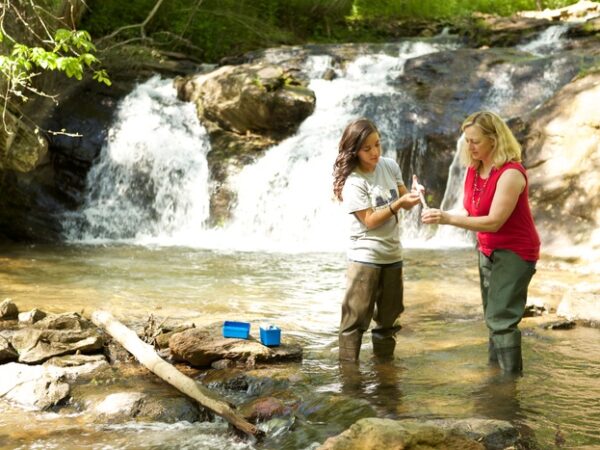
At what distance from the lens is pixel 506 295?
4.43 m

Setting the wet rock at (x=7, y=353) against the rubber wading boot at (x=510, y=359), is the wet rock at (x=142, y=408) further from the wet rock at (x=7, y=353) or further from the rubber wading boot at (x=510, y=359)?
the rubber wading boot at (x=510, y=359)

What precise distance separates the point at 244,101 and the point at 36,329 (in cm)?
905

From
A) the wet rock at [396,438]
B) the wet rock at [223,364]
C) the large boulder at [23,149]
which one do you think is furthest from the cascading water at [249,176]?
the wet rock at [396,438]

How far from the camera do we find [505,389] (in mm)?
4641

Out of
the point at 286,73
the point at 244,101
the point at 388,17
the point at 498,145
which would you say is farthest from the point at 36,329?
the point at 388,17

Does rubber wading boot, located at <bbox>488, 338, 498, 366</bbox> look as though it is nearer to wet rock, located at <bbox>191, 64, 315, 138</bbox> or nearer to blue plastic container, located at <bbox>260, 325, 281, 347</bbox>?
blue plastic container, located at <bbox>260, 325, 281, 347</bbox>

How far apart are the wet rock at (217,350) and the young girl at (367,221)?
2.28 ft

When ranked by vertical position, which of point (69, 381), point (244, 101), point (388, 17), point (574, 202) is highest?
point (388, 17)

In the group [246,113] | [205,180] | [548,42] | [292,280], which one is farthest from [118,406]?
[548,42]

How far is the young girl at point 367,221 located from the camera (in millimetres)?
4680

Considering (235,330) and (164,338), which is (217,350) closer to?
(235,330)

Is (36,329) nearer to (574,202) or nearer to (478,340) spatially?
(478,340)

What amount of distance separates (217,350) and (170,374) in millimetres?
671

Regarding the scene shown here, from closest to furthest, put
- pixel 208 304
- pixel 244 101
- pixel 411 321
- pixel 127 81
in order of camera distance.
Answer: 1. pixel 411 321
2. pixel 208 304
3. pixel 244 101
4. pixel 127 81
